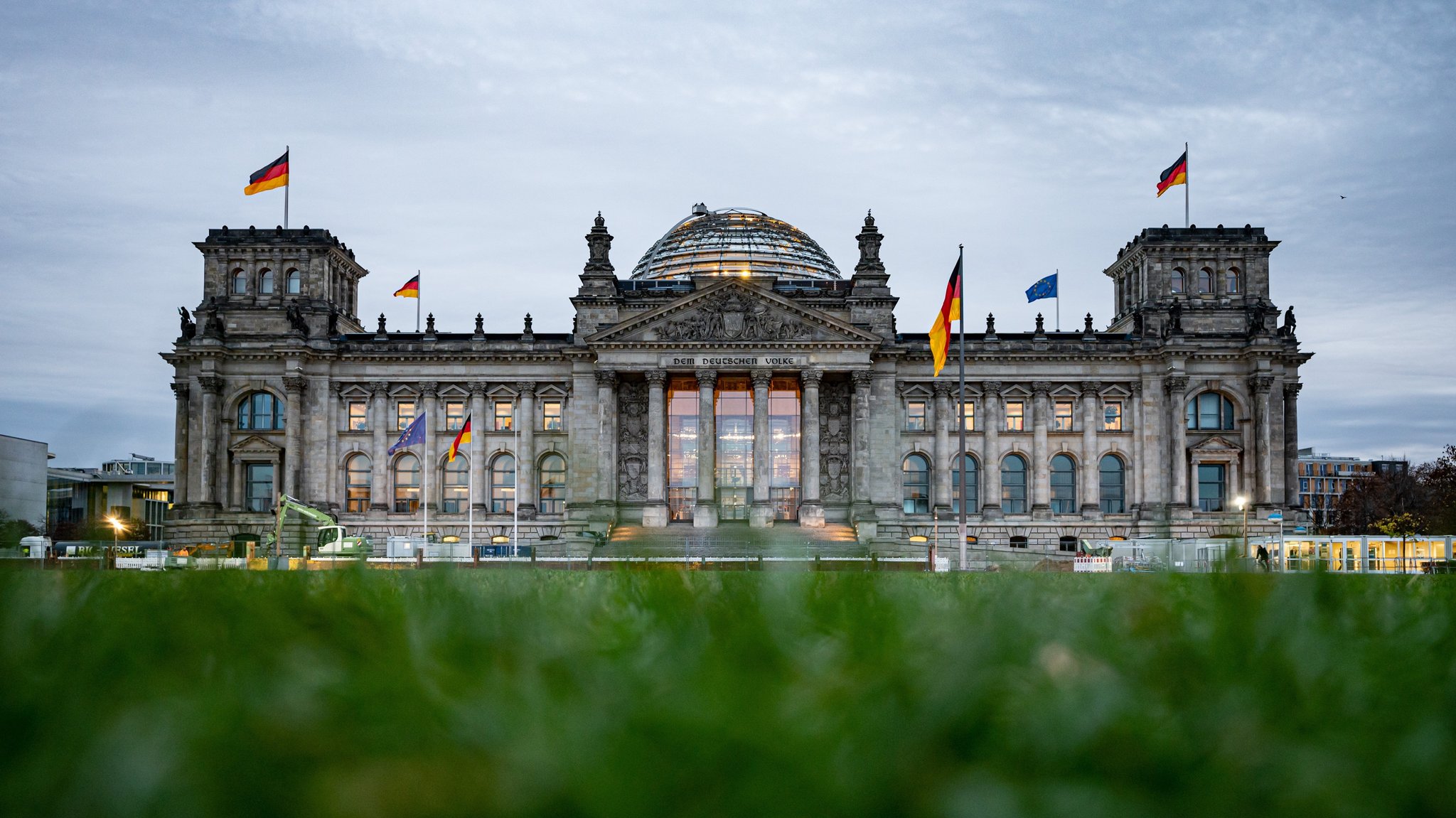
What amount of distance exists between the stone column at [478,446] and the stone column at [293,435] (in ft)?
31.0

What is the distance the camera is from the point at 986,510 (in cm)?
6056

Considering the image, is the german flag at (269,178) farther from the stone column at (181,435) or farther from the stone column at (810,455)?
the stone column at (810,455)

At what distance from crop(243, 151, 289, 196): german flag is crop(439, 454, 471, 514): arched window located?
58.5 ft

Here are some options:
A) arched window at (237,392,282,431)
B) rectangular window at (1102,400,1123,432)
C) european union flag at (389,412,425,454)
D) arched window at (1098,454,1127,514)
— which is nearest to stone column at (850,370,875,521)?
arched window at (1098,454,1127,514)

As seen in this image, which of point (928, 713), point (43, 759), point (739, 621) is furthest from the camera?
point (739, 621)

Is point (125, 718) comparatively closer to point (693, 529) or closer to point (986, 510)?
point (693, 529)

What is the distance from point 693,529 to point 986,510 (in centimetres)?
1740

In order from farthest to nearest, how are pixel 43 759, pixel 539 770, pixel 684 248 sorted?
pixel 684 248
pixel 43 759
pixel 539 770

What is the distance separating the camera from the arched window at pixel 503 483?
6172 cm

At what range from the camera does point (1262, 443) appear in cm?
5941

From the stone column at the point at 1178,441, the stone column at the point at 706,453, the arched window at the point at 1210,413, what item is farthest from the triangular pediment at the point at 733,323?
the arched window at the point at 1210,413

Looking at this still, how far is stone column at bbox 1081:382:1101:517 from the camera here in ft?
199

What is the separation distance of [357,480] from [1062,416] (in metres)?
41.1

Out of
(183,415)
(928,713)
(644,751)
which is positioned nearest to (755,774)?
(644,751)
